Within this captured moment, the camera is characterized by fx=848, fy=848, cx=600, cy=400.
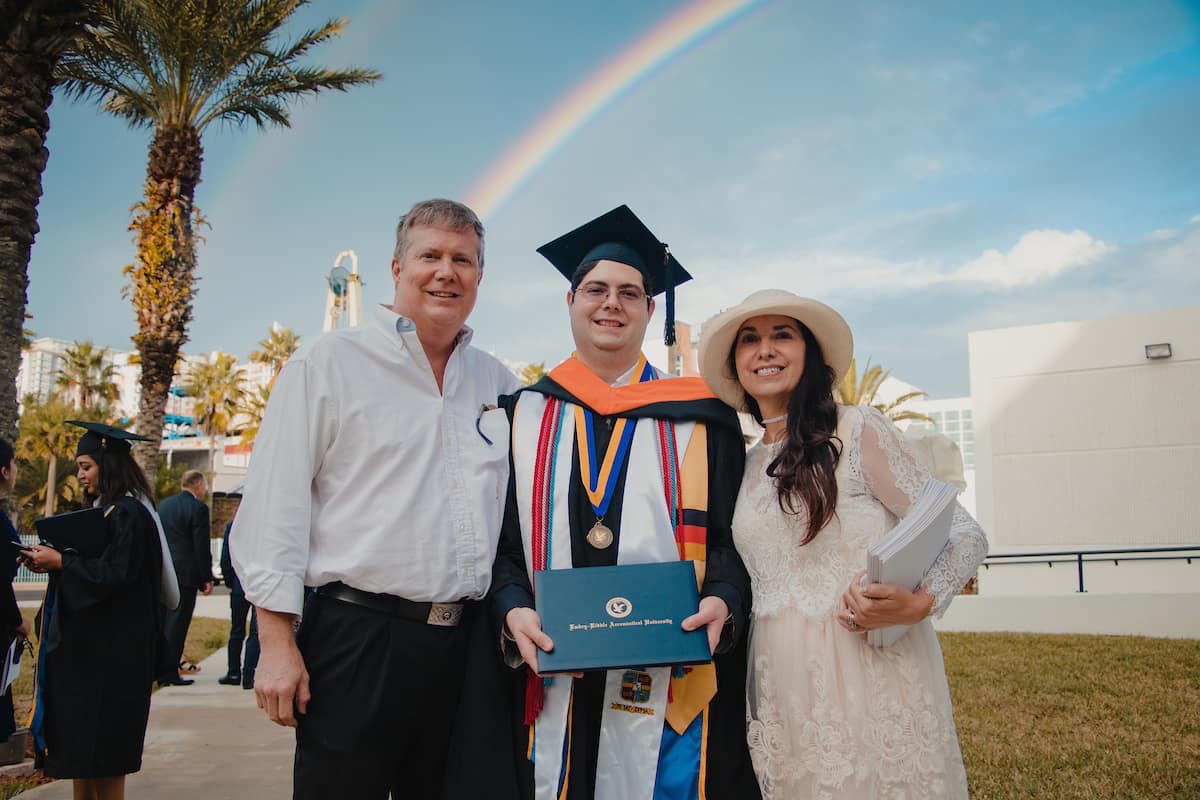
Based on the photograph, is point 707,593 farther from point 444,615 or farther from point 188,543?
point 188,543

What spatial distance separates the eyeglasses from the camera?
9.98 ft

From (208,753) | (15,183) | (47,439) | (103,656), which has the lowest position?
(208,753)

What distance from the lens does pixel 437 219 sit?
2.74 metres

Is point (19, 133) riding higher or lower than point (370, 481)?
higher

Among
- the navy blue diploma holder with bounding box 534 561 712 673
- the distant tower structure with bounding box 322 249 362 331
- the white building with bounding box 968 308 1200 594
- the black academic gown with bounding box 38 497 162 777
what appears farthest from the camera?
the distant tower structure with bounding box 322 249 362 331

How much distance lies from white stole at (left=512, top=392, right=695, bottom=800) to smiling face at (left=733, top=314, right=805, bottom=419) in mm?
252

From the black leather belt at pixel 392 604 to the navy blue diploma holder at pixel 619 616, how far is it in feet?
1.24

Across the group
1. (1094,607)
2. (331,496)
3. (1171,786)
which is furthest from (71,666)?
(1094,607)

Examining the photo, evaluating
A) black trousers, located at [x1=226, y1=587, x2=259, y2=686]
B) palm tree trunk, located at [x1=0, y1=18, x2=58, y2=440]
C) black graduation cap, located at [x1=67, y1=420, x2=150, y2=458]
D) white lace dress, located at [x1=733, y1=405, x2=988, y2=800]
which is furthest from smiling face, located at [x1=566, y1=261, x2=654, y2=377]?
black trousers, located at [x1=226, y1=587, x2=259, y2=686]

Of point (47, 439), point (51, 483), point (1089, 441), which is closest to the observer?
point (1089, 441)

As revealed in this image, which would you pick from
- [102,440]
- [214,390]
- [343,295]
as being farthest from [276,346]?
[102,440]

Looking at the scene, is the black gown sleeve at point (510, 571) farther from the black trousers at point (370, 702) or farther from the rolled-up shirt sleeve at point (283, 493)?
the rolled-up shirt sleeve at point (283, 493)

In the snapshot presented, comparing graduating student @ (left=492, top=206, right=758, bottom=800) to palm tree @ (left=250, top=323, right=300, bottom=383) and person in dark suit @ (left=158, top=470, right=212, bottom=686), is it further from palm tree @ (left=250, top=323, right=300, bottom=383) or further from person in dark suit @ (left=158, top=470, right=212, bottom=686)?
palm tree @ (left=250, top=323, right=300, bottom=383)

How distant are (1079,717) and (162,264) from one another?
12.1 m
